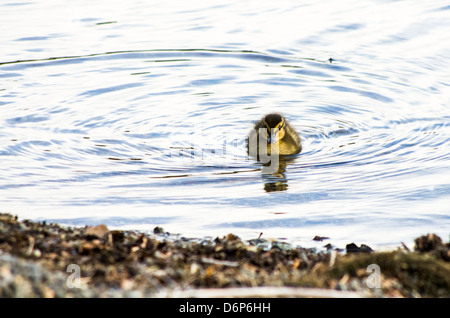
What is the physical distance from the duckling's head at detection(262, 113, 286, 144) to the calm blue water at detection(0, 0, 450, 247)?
52 centimetres

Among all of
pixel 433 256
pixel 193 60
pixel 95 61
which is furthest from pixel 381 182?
pixel 95 61

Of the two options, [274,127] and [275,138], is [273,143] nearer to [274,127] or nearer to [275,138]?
[275,138]

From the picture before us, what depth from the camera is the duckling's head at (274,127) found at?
1051 centimetres

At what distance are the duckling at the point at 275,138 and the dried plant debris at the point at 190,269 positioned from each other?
176 inches

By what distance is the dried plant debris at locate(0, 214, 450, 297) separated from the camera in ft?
14.9

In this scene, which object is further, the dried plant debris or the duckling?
the duckling

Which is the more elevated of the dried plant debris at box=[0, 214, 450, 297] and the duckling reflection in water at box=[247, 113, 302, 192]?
the duckling reflection in water at box=[247, 113, 302, 192]

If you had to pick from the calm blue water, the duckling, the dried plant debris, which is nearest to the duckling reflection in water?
the duckling

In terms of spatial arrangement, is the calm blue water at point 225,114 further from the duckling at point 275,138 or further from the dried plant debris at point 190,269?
the dried plant debris at point 190,269

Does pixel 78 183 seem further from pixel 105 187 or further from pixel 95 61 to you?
pixel 95 61

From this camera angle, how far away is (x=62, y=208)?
8.05 meters

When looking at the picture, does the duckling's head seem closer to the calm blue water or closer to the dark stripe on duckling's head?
the dark stripe on duckling's head

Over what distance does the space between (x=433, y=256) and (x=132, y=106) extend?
7.82 metres
